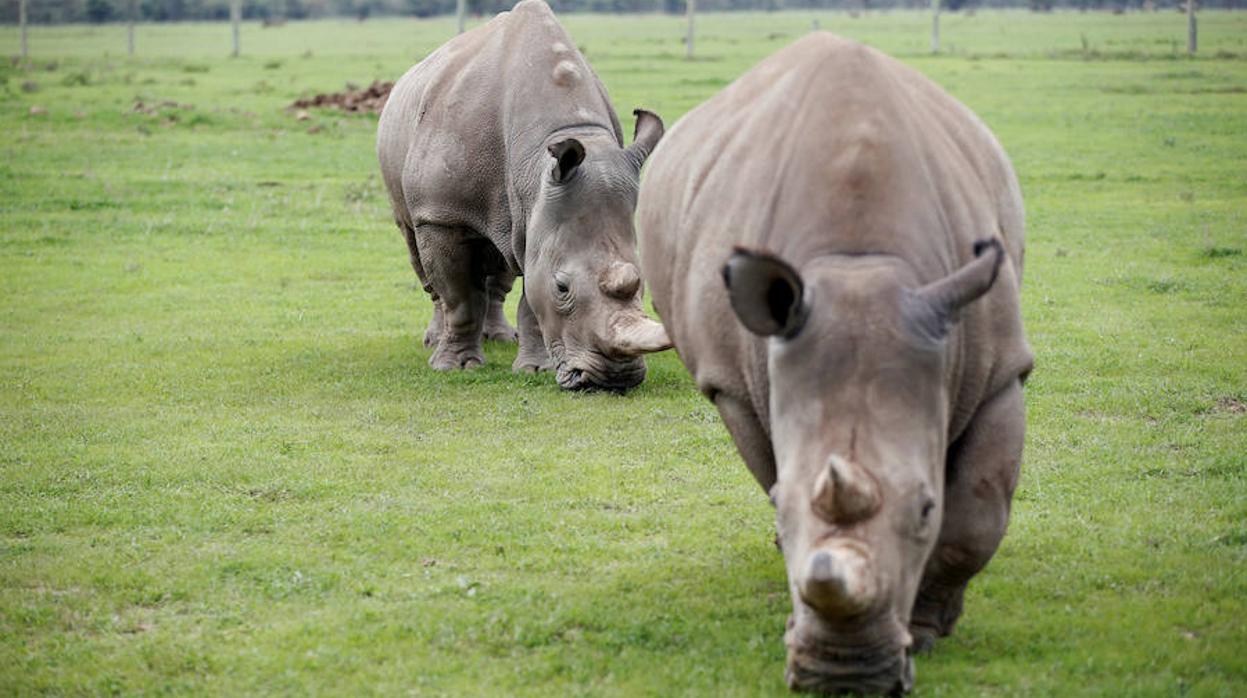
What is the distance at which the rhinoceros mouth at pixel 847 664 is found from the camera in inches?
214

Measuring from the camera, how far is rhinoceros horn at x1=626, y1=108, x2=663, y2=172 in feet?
36.2

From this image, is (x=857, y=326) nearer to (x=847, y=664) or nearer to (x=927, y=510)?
(x=927, y=510)

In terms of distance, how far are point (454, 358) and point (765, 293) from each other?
274 inches

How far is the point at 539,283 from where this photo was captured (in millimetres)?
11000

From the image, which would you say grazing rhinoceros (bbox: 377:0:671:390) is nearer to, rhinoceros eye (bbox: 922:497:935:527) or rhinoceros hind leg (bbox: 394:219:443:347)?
rhinoceros hind leg (bbox: 394:219:443:347)

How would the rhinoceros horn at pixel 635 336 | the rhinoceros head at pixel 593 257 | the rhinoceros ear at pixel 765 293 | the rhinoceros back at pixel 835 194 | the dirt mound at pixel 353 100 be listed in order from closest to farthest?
the rhinoceros ear at pixel 765 293, the rhinoceros back at pixel 835 194, the rhinoceros horn at pixel 635 336, the rhinoceros head at pixel 593 257, the dirt mound at pixel 353 100

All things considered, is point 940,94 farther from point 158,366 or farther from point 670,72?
point 670,72

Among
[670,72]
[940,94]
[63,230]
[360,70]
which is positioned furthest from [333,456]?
[360,70]

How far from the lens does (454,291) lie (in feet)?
39.7

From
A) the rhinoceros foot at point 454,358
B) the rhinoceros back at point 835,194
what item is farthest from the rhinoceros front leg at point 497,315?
the rhinoceros back at point 835,194

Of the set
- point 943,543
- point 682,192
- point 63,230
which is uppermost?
point 682,192

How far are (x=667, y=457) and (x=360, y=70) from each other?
3055cm

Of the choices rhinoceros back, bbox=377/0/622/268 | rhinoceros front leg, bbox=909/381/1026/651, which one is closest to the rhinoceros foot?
rhinoceros back, bbox=377/0/622/268

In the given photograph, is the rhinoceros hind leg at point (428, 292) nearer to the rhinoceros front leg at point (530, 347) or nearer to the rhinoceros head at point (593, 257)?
the rhinoceros front leg at point (530, 347)
